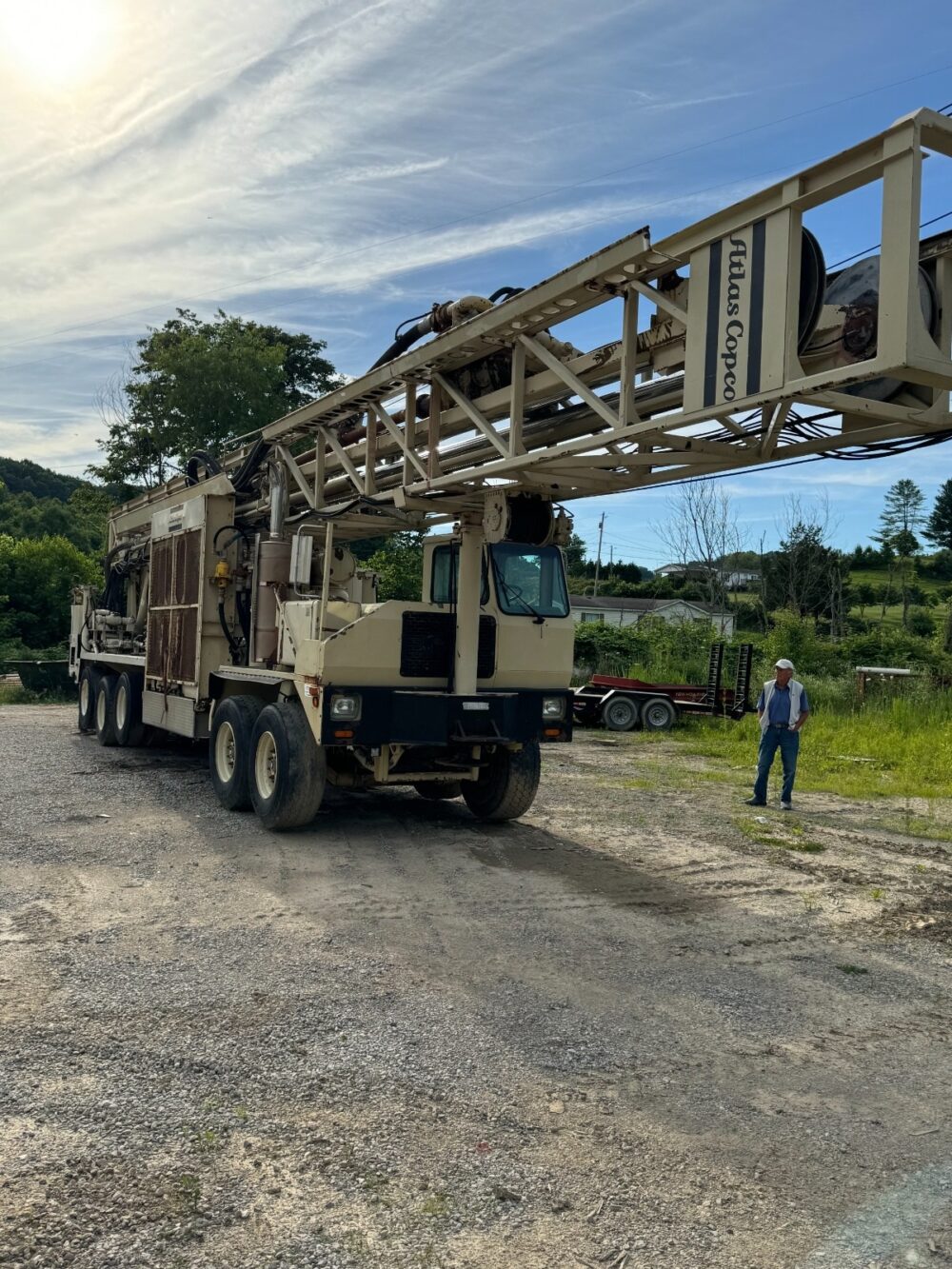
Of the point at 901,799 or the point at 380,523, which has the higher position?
the point at 380,523

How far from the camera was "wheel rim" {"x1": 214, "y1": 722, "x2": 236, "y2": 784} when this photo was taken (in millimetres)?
10789

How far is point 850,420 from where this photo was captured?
5.93 meters

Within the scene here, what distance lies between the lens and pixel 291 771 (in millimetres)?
9320

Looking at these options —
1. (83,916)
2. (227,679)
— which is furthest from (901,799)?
(83,916)

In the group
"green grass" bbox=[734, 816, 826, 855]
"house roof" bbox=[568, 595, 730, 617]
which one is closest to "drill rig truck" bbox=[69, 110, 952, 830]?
"green grass" bbox=[734, 816, 826, 855]

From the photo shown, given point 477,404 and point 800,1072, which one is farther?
point 477,404

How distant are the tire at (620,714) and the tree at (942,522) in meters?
69.1

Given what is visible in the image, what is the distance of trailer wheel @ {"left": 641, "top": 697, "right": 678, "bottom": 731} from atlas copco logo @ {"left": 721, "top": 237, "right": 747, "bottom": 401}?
643 inches

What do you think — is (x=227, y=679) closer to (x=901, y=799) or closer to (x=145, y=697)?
(x=145, y=697)

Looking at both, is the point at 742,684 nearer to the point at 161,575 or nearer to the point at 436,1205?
the point at 161,575

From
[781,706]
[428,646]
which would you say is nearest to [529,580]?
[428,646]

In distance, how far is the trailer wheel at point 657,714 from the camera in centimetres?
2147

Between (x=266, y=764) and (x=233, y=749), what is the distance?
84 cm

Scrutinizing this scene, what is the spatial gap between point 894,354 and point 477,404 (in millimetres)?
3767
